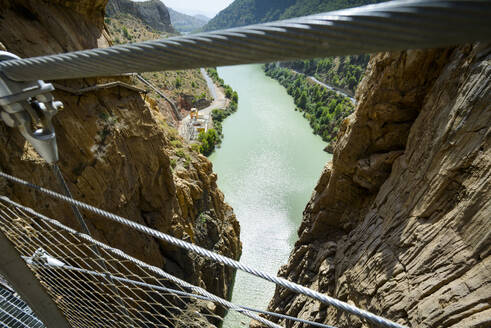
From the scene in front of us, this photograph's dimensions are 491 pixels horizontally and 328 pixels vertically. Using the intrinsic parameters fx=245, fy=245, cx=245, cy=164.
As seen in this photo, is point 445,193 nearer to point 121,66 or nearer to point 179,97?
point 121,66

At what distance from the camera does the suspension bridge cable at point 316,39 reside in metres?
0.40

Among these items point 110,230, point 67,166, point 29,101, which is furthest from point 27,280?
point 110,230

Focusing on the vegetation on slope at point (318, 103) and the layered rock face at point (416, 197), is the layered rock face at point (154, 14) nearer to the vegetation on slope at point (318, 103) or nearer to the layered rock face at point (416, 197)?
the vegetation on slope at point (318, 103)

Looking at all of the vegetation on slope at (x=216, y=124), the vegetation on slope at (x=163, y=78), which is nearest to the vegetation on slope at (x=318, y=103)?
the vegetation on slope at (x=216, y=124)

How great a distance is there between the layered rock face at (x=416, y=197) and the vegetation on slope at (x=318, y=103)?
1330 centimetres

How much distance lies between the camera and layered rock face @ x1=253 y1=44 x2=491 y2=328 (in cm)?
205

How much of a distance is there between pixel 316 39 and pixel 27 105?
37.8 inches

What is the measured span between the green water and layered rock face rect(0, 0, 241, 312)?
3.18 meters

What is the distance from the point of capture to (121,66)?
663 mm

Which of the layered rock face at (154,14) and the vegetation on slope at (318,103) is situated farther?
the layered rock face at (154,14)

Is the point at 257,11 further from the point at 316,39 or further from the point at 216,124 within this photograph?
the point at 316,39

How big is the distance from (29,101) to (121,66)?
494 mm

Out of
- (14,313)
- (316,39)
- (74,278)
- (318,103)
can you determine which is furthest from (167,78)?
(316,39)

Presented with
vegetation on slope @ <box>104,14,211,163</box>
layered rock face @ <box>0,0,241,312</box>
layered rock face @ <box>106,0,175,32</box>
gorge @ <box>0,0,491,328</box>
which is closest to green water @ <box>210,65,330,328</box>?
gorge @ <box>0,0,491,328</box>
